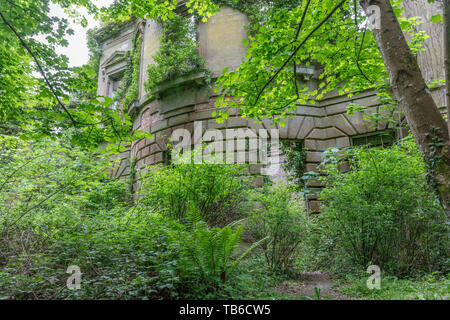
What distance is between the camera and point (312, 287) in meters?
4.60

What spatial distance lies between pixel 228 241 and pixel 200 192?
3.06 meters

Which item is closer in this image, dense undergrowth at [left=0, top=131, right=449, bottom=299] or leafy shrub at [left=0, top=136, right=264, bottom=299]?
leafy shrub at [left=0, top=136, right=264, bottom=299]

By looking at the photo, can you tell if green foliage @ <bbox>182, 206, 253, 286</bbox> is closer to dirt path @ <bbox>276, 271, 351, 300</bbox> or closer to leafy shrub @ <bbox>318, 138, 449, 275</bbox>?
dirt path @ <bbox>276, 271, 351, 300</bbox>

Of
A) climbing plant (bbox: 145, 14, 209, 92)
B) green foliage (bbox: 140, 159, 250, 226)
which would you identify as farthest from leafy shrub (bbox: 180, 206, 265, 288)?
climbing plant (bbox: 145, 14, 209, 92)

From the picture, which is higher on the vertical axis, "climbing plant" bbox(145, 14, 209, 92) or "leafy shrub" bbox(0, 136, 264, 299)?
"climbing plant" bbox(145, 14, 209, 92)

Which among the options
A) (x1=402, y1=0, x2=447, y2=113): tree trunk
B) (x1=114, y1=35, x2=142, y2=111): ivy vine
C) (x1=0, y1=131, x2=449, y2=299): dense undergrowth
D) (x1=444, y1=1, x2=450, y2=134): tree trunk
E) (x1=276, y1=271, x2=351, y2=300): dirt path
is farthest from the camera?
(x1=114, y1=35, x2=142, y2=111): ivy vine

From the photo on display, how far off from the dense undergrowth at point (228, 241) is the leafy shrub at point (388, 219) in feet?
0.06

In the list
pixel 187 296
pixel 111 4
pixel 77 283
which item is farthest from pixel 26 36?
pixel 187 296

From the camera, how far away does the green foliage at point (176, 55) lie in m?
10.8

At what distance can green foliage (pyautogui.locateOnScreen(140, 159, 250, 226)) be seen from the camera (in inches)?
256

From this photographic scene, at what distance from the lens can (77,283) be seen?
3.13 meters

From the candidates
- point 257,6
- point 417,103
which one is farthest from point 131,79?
point 417,103

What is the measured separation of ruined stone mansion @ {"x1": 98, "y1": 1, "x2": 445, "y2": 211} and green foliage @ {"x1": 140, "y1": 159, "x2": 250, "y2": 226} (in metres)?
3.38

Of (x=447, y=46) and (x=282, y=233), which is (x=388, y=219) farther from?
(x=447, y=46)
